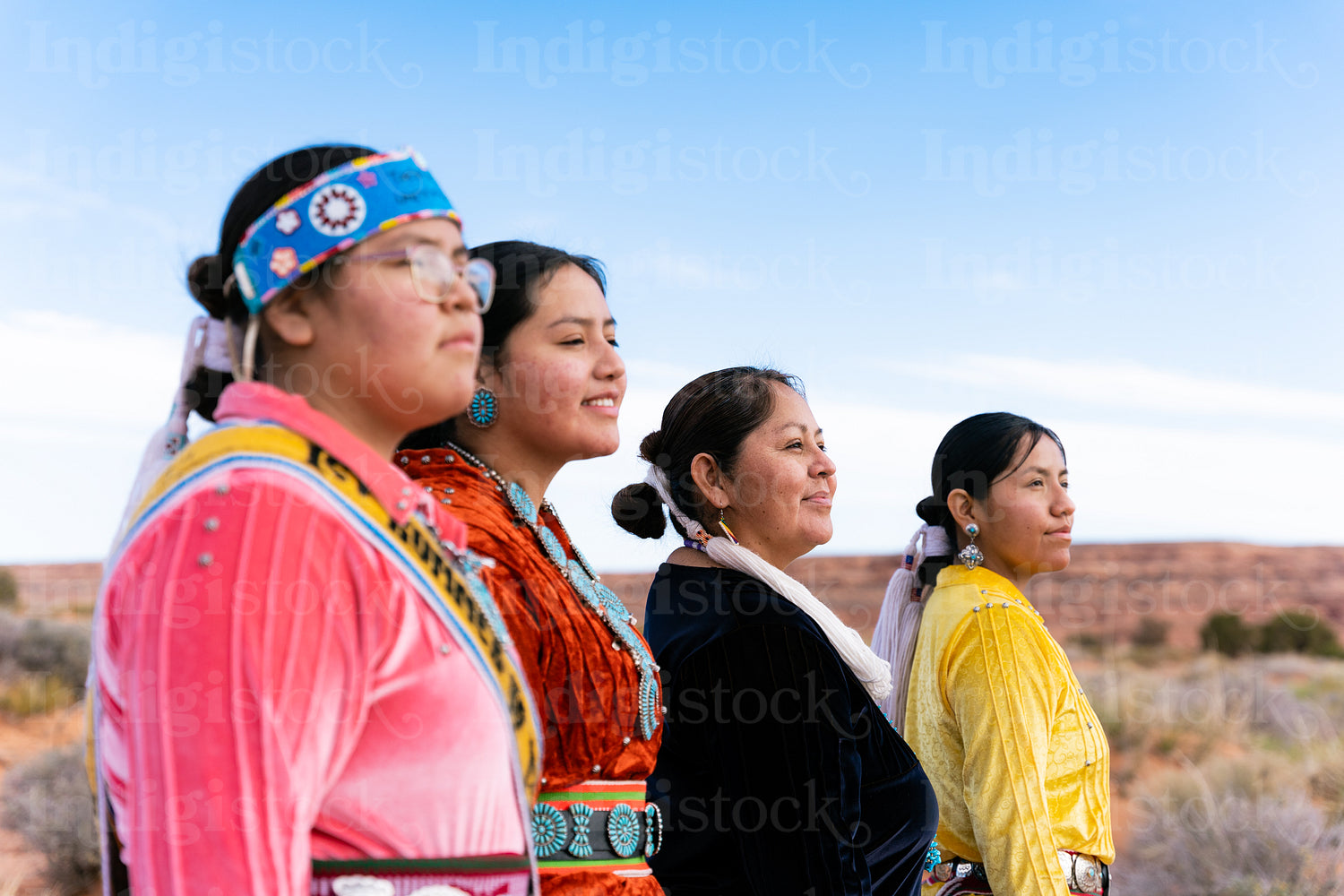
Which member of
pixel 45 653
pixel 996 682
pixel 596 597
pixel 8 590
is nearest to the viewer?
pixel 596 597

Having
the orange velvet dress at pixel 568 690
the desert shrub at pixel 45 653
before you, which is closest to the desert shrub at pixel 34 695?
the desert shrub at pixel 45 653

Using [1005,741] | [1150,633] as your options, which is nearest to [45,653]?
[1005,741]

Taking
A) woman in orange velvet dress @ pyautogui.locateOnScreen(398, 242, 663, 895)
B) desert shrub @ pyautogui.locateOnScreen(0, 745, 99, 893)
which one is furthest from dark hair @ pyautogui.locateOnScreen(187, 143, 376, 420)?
desert shrub @ pyautogui.locateOnScreen(0, 745, 99, 893)

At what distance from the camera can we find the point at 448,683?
1.50 meters

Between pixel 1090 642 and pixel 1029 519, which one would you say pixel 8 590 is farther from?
pixel 1090 642

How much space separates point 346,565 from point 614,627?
966 mm

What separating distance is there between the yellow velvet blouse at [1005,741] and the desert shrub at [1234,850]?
7073 mm

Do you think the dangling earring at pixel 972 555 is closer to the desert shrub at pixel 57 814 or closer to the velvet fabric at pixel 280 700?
the velvet fabric at pixel 280 700

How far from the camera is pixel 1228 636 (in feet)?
79.1

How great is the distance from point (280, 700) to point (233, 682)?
56 mm

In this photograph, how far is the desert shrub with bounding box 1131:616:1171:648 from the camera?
25.7m

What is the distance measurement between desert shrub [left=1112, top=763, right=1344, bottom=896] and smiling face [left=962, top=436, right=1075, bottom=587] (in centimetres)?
694

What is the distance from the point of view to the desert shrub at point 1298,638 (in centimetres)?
2367

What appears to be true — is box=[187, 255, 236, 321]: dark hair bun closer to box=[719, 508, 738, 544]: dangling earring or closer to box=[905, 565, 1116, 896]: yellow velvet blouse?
box=[719, 508, 738, 544]: dangling earring
